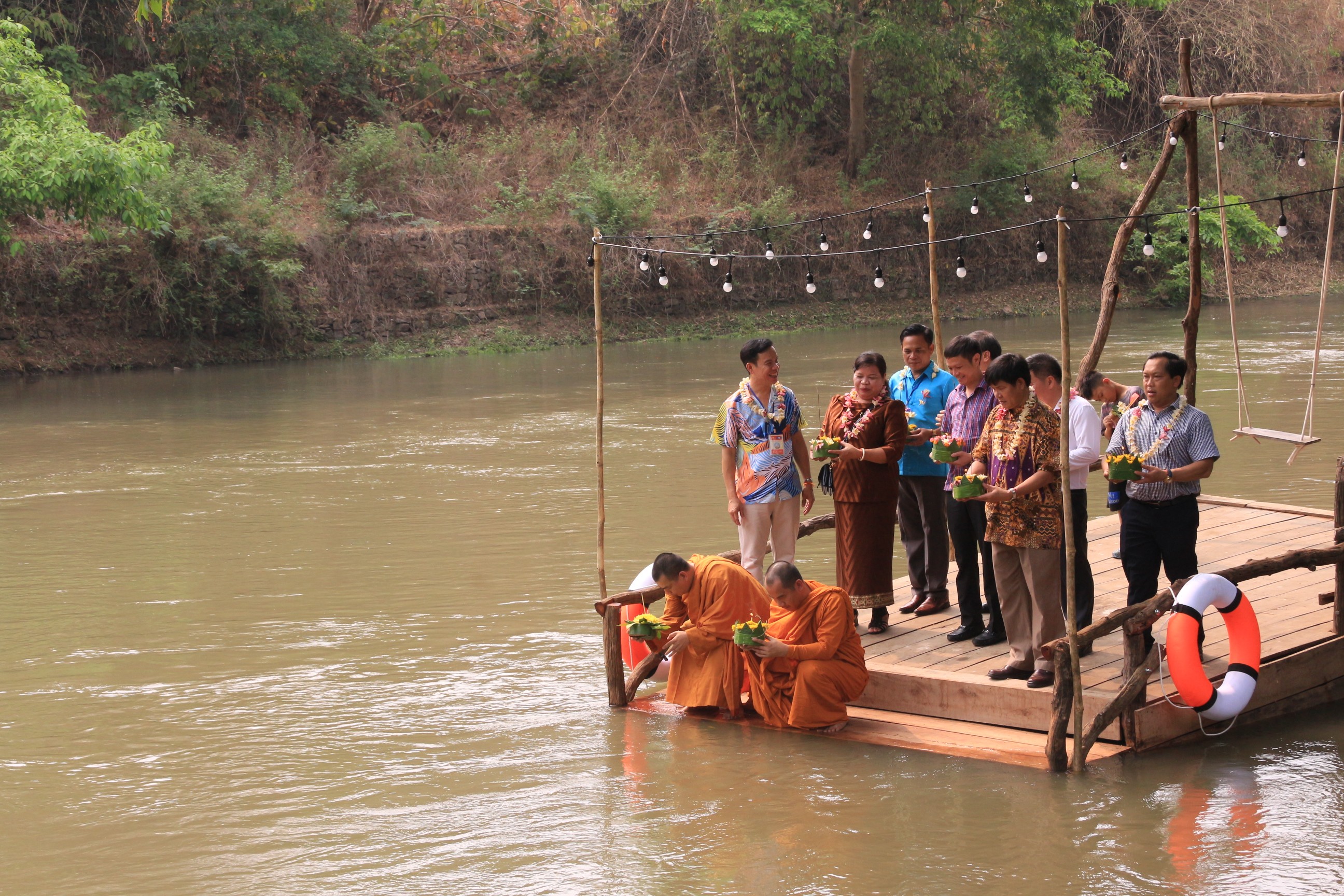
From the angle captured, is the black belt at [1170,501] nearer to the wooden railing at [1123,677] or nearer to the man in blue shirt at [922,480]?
the wooden railing at [1123,677]

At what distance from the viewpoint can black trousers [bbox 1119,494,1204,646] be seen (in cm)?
638

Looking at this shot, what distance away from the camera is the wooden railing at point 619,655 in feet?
23.3

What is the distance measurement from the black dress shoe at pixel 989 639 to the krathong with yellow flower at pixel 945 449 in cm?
90

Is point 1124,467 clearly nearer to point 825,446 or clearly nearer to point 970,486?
point 970,486

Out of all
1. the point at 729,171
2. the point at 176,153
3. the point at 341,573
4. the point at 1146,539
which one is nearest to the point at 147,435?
the point at 341,573

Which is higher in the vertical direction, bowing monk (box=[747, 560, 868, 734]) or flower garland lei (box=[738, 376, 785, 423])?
flower garland lei (box=[738, 376, 785, 423])

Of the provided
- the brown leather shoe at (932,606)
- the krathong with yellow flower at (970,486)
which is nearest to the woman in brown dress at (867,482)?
the brown leather shoe at (932,606)

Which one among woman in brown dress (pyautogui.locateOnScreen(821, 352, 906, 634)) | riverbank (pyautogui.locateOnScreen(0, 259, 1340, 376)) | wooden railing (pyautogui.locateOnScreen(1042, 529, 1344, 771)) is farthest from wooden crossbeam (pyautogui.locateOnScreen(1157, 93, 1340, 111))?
riverbank (pyautogui.locateOnScreen(0, 259, 1340, 376))

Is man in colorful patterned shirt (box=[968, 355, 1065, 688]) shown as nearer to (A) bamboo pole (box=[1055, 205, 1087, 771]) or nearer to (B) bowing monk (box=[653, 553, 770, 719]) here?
(A) bamboo pole (box=[1055, 205, 1087, 771])

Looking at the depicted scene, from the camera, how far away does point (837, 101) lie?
37094 millimetres

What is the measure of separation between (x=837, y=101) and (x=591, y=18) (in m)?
7.04

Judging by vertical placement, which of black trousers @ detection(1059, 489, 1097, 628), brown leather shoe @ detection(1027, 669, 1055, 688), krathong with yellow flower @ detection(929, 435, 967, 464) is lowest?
brown leather shoe @ detection(1027, 669, 1055, 688)

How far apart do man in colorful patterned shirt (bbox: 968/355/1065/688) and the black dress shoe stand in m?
0.42

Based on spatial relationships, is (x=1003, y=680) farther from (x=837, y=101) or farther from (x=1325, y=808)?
(x=837, y=101)
